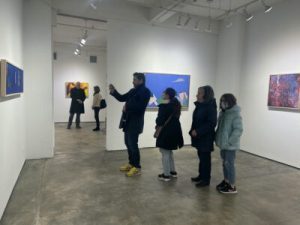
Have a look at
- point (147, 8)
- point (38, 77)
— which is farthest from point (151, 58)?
point (38, 77)

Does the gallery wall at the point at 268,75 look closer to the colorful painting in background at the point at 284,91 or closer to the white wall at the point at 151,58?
the colorful painting in background at the point at 284,91

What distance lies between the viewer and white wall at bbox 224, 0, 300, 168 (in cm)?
473

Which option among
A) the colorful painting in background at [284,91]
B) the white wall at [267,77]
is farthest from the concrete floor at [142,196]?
the colorful painting in background at [284,91]

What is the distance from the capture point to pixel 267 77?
530 cm

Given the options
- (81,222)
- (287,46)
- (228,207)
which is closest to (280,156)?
(287,46)

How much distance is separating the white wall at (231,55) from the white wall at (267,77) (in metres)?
0.11

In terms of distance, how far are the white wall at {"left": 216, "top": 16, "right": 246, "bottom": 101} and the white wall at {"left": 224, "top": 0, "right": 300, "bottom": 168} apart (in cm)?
11

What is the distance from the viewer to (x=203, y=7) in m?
5.42

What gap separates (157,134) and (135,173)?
87cm

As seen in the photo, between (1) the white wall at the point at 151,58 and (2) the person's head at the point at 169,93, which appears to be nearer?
(2) the person's head at the point at 169,93

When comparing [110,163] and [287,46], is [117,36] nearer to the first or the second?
[110,163]

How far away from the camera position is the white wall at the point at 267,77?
4.73 meters

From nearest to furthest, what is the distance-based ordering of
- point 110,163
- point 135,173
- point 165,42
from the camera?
point 135,173 → point 110,163 → point 165,42

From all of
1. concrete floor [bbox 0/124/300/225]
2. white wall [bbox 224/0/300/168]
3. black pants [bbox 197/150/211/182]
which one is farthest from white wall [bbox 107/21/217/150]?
black pants [bbox 197/150/211/182]
